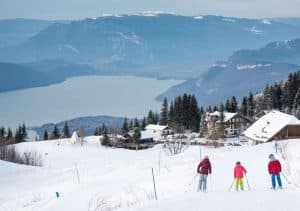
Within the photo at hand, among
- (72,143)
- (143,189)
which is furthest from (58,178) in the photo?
(72,143)

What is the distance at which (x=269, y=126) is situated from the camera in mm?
58344

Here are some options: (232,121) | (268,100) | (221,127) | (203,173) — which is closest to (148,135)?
(221,127)

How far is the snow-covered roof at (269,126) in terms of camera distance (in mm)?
56956

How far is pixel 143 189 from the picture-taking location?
19.1 m

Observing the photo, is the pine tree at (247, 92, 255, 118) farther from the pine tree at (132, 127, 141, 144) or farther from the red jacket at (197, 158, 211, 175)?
the red jacket at (197, 158, 211, 175)

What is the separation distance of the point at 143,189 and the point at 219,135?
2350 inches

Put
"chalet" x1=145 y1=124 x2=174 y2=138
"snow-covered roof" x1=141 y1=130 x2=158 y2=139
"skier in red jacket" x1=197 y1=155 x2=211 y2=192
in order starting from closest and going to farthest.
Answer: "skier in red jacket" x1=197 y1=155 x2=211 y2=192, "snow-covered roof" x1=141 y1=130 x2=158 y2=139, "chalet" x1=145 y1=124 x2=174 y2=138

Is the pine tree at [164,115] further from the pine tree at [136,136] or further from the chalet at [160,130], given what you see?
the pine tree at [136,136]

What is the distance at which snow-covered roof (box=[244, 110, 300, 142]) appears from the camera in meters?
57.0

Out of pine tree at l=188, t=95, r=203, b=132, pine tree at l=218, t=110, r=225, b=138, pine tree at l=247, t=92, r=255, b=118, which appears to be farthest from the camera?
pine tree at l=247, t=92, r=255, b=118

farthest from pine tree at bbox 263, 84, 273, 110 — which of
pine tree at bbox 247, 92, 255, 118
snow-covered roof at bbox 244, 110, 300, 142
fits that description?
snow-covered roof at bbox 244, 110, 300, 142

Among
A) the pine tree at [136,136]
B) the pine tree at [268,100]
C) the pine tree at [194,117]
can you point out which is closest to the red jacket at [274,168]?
the pine tree at [136,136]

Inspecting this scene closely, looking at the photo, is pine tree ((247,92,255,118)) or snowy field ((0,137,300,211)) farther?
pine tree ((247,92,255,118))

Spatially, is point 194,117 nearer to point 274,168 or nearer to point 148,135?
point 148,135
